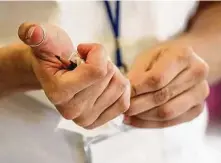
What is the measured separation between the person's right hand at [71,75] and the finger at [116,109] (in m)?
0.02

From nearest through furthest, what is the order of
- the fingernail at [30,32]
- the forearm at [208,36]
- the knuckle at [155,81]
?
the fingernail at [30,32]
the knuckle at [155,81]
the forearm at [208,36]

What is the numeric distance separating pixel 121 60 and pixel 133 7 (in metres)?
0.07

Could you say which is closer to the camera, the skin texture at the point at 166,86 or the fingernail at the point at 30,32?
the fingernail at the point at 30,32

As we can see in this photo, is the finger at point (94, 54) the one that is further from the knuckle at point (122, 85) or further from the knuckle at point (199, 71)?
the knuckle at point (199, 71)

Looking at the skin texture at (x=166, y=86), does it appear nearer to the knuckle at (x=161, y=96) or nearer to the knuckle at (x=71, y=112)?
the knuckle at (x=161, y=96)

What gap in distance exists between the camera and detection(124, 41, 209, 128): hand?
60 centimetres

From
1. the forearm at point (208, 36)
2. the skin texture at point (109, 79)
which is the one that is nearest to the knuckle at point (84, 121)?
the skin texture at point (109, 79)

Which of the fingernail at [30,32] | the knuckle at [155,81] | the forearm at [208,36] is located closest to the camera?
the fingernail at [30,32]

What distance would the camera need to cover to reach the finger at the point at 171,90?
0.60 m

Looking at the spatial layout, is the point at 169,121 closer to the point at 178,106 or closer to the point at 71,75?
the point at 178,106

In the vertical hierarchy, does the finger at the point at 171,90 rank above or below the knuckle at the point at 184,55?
below

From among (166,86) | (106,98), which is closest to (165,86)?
(166,86)

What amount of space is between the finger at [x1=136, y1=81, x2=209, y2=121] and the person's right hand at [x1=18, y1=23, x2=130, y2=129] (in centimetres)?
11

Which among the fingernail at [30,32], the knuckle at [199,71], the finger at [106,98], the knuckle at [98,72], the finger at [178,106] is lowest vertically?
the finger at [178,106]
